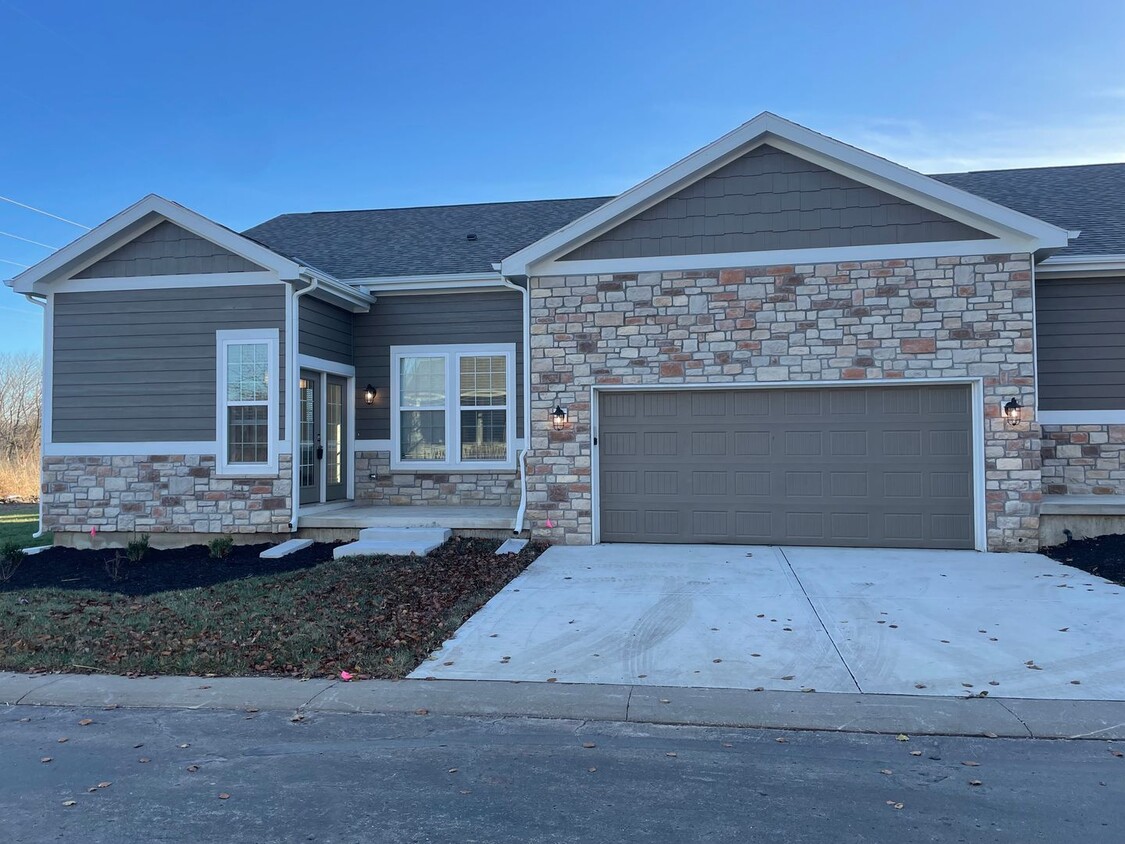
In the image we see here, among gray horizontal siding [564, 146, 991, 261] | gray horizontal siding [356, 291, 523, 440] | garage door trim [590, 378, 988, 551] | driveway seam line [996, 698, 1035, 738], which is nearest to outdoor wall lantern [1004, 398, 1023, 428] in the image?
garage door trim [590, 378, 988, 551]

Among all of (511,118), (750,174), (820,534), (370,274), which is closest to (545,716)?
(820,534)

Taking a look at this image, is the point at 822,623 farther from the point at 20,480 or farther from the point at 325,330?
the point at 20,480

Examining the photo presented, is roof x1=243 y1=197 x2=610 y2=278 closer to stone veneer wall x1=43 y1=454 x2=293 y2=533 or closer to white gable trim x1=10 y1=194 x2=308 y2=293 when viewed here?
white gable trim x1=10 y1=194 x2=308 y2=293

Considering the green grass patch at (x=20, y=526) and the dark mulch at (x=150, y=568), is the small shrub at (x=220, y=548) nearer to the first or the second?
the dark mulch at (x=150, y=568)

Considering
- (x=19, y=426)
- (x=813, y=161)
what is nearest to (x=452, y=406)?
(x=813, y=161)

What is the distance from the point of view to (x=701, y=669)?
5.28 m

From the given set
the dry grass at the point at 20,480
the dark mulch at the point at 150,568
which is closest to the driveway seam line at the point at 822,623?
the dark mulch at the point at 150,568

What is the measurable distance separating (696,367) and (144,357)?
760 centimetres

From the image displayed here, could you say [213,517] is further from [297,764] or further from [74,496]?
[297,764]

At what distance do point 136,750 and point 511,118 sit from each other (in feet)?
68.4

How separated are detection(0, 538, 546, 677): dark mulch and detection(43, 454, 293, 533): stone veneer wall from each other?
117 centimetres

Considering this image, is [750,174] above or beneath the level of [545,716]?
above

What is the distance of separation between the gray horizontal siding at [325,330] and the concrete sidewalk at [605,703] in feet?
19.4

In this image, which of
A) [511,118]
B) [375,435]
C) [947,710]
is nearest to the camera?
[947,710]
